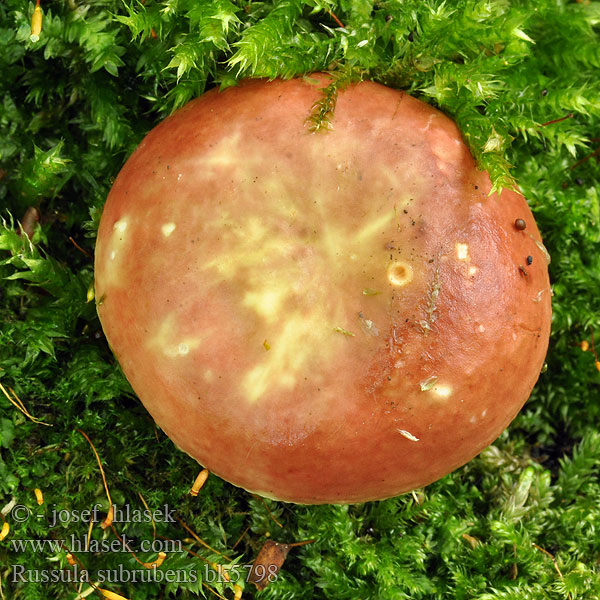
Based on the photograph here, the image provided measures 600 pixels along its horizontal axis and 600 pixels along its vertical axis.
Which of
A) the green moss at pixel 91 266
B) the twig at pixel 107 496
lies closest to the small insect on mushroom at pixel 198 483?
the green moss at pixel 91 266

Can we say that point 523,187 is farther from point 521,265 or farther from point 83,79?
point 83,79

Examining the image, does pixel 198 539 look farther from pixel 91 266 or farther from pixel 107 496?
pixel 91 266

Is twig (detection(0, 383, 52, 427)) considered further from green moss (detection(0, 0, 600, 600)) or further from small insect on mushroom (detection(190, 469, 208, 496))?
small insect on mushroom (detection(190, 469, 208, 496))

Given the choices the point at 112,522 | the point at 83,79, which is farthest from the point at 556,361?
the point at 83,79
